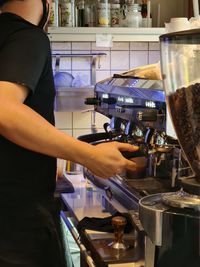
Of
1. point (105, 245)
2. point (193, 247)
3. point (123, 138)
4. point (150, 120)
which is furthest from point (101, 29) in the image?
point (193, 247)

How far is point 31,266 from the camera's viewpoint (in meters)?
1.46

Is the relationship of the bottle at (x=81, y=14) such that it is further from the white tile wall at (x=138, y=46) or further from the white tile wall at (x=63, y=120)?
the white tile wall at (x=63, y=120)

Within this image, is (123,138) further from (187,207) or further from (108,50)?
(108,50)

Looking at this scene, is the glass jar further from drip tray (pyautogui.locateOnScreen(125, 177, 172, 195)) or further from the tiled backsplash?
the tiled backsplash

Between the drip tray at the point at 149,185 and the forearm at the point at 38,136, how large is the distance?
37cm

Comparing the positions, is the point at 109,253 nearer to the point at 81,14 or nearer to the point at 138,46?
the point at 81,14

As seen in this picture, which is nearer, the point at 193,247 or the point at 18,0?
the point at 193,247

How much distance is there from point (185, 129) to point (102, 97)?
1301 millimetres

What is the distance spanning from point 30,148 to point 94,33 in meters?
1.60

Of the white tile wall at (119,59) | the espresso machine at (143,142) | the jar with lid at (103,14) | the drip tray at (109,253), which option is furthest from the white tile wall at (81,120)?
the drip tray at (109,253)

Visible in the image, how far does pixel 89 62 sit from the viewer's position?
321cm

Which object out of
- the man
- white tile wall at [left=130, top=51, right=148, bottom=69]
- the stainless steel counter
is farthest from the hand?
white tile wall at [left=130, top=51, right=148, bottom=69]

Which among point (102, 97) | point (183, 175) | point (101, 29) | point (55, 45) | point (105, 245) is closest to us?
point (183, 175)

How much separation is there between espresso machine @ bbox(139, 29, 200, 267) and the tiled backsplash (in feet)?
7.03
